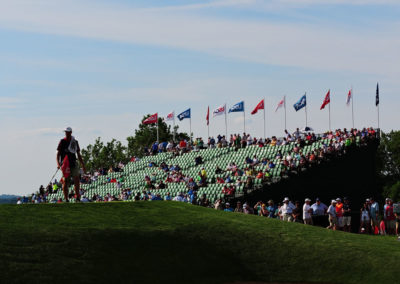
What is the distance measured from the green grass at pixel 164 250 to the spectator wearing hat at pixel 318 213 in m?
8.16

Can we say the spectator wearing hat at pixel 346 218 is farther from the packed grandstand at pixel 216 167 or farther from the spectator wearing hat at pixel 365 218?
the packed grandstand at pixel 216 167

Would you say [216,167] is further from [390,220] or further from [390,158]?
[390,158]

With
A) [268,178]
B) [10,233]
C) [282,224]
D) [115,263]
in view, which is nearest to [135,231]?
Result: [115,263]

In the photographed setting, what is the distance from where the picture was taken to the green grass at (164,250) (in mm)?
15266

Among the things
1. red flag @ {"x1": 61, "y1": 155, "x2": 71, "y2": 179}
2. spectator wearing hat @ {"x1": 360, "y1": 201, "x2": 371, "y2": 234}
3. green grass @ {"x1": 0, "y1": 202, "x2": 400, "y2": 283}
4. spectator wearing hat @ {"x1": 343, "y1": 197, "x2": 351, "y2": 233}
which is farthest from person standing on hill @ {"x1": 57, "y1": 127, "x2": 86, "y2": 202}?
spectator wearing hat @ {"x1": 360, "y1": 201, "x2": 371, "y2": 234}

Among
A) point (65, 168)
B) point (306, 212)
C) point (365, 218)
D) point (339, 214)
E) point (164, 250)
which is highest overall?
point (65, 168)

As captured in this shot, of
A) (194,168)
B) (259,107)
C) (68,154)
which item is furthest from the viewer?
(259,107)

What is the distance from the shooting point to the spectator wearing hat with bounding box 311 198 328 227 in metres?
28.5

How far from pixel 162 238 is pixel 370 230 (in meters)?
15.9

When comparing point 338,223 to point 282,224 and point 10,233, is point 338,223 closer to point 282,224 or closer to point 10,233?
point 282,224

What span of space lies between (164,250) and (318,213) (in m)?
13.2

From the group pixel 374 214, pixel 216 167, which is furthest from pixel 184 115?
pixel 374 214

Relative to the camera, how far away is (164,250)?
17.0m

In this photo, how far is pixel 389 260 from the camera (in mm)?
17688
